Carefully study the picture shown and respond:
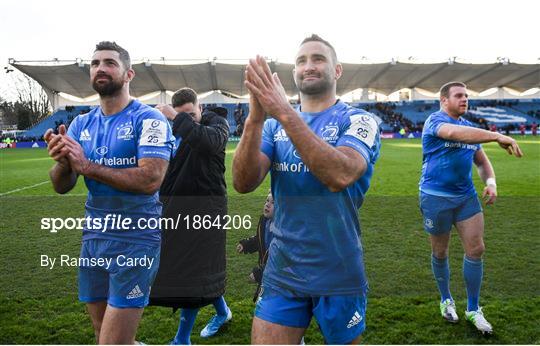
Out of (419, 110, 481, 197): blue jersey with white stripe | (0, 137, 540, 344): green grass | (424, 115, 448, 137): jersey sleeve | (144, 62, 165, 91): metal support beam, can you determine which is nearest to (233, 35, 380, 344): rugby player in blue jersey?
(0, 137, 540, 344): green grass

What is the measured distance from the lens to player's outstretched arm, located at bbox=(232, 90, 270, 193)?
6.40 ft

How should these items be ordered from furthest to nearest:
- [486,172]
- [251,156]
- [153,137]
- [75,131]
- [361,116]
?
[486,172], [75,131], [153,137], [361,116], [251,156]

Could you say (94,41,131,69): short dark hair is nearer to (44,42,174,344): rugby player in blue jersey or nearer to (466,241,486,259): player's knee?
(44,42,174,344): rugby player in blue jersey

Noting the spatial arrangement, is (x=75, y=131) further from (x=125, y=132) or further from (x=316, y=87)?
(x=316, y=87)

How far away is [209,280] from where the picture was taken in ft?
11.6

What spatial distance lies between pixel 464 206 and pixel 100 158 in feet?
10.5

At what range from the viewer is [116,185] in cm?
254

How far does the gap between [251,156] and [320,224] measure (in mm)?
488

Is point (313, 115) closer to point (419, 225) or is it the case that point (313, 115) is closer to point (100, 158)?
point (100, 158)

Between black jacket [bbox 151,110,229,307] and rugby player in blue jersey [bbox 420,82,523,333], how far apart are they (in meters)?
2.00

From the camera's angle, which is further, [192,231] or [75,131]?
[192,231]

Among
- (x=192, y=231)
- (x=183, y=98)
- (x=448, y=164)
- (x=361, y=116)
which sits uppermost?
(x=183, y=98)

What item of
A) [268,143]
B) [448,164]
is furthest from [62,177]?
[448,164]

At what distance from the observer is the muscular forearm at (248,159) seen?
6.57 ft
